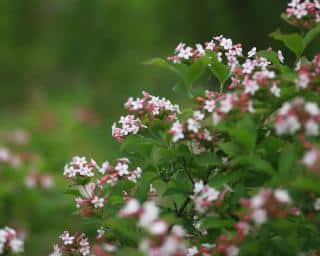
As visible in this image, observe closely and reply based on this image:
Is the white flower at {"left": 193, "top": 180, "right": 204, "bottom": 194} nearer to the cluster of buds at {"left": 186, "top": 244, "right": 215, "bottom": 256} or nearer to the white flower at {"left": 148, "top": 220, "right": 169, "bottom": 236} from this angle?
the cluster of buds at {"left": 186, "top": 244, "right": 215, "bottom": 256}

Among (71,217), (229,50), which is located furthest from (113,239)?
(71,217)

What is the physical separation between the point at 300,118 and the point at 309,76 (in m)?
0.22

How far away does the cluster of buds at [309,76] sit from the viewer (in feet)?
5.89

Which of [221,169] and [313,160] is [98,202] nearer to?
[221,169]

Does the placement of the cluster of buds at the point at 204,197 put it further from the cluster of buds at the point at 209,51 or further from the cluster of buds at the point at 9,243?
the cluster of buds at the point at 9,243

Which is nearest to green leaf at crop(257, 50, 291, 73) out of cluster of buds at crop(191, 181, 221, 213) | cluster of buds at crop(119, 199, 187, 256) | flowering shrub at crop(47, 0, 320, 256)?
flowering shrub at crop(47, 0, 320, 256)

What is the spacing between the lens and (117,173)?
6.33ft

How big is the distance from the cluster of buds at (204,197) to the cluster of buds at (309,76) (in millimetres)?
341

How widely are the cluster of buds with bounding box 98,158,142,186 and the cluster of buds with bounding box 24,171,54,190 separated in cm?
297

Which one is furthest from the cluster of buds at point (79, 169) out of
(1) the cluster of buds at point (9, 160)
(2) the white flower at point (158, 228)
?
(1) the cluster of buds at point (9, 160)

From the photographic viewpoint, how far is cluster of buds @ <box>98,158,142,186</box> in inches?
75.7

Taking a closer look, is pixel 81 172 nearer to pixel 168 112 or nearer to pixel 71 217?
pixel 168 112

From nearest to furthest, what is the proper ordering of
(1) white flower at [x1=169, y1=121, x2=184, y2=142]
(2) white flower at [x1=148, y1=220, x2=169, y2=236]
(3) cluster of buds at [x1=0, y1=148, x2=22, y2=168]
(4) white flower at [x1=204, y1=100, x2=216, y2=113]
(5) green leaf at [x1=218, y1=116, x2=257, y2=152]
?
1. (2) white flower at [x1=148, y1=220, x2=169, y2=236]
2. (5) green leaf at [x1=218, y1=116, x2=257, y2=152]
3. (1) white flower at [x1=169, y1=121, x2=184, y2=142]
4. (4) white flower at [x1=204, y1=100, x2=216, y2=113]
5. (3) cluster of buds at [x1=0, y1=148, x2=22, y2=168]

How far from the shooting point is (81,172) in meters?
2.07
